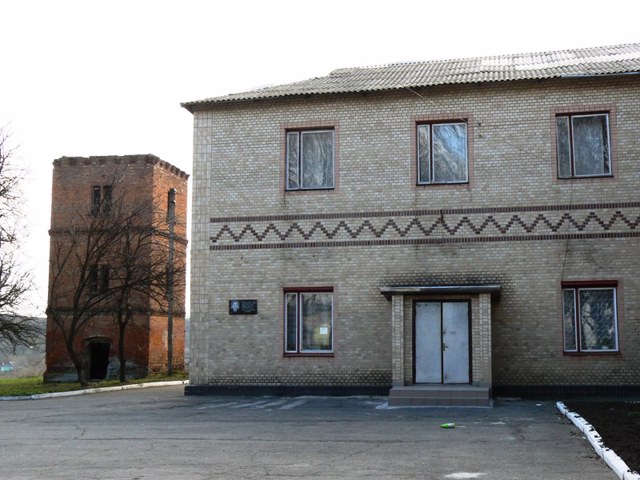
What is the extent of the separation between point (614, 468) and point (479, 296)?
994 centimetres

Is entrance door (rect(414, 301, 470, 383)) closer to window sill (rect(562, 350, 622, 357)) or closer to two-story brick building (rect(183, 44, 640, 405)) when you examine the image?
two-story brick building (rect(183, 44, 640, 405))

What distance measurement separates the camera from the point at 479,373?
61.0 feet

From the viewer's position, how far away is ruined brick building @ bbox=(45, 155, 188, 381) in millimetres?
35344

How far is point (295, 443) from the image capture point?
11516mm

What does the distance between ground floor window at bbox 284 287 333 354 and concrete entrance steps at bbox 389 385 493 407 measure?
2.92 metres

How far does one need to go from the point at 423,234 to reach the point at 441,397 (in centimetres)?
419

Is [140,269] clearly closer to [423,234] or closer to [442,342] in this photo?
[423,234]

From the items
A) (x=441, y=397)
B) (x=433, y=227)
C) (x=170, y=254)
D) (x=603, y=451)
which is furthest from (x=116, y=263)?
(x=603, y=451)

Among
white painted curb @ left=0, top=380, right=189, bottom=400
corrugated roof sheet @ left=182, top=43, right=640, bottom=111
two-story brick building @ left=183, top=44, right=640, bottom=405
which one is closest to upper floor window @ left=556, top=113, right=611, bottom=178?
two-story brick building @ left=183, top=44, right=640, bottom=405

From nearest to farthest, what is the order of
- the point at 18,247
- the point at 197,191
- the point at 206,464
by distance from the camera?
the point at 206,464 → the point at 197,191 → the point at 18,247

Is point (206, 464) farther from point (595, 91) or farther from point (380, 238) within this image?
point (595, 91)

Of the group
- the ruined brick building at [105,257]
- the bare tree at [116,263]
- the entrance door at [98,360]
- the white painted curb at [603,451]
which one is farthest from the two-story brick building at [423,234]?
the entrance door at [98,360]

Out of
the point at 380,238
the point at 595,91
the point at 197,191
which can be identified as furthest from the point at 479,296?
the point at 197,191

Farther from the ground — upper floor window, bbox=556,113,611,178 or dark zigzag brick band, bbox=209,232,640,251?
upper floor window, bbox=556,113,611,178
